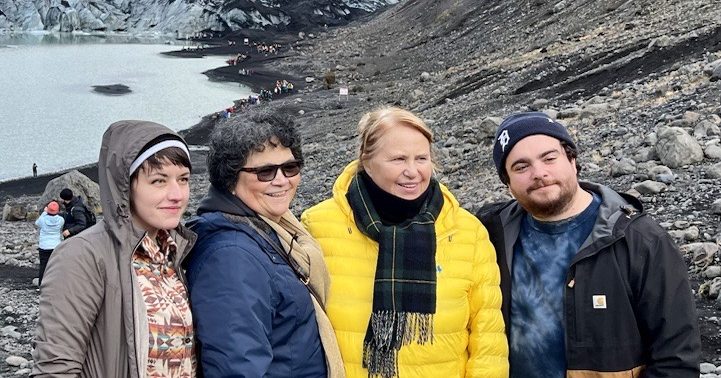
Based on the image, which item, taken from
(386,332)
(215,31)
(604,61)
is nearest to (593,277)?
(386,332)

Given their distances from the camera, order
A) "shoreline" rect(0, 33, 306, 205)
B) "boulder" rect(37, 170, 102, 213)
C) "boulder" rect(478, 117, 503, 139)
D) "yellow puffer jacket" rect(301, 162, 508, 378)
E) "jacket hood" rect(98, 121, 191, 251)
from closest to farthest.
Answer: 1. "jacket hood" rect(98, 121, 191, 251)
2. "yellow puffer jacket" rect(301, 162, 508, 378)
3. "boulder" rect(478, 117, 503, 139)
4. "boulder" rect(37, 170, 102, 213)
5. "shoreline" rect(0, 33, 306, 205)

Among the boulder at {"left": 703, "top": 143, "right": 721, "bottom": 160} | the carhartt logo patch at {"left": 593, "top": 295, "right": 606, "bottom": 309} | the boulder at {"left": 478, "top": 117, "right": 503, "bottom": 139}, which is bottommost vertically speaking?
the carhartt logo patch at {"left": 593, "top": 295, "right": 606, "bottom": 309}

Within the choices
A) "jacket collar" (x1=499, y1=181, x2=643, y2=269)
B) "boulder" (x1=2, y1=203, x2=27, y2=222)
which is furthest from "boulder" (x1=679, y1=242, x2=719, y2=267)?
"boulder" (x1=2, y1=203, x2=27, y2=222)

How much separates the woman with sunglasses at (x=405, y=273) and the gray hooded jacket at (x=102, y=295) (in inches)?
40.4

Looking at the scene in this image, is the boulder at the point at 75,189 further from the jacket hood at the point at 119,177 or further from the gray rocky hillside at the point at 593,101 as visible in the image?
the jacket hood at the point at 119,177

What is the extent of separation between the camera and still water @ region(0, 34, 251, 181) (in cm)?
3722

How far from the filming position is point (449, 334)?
3.93m

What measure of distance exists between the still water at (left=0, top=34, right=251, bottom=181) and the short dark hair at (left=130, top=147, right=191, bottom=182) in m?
30.9

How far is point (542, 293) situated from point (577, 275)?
255mm

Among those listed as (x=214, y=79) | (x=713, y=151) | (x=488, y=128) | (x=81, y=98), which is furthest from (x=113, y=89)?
(x=713, y=151)

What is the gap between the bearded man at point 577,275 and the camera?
3.63 meters

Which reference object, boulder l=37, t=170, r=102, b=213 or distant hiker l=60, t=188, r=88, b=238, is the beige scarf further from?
boulder l=37, t=170, r=102, b=213

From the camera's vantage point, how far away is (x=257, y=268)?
3350 mm

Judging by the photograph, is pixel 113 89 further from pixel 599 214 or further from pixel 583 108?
pixel 599 214
